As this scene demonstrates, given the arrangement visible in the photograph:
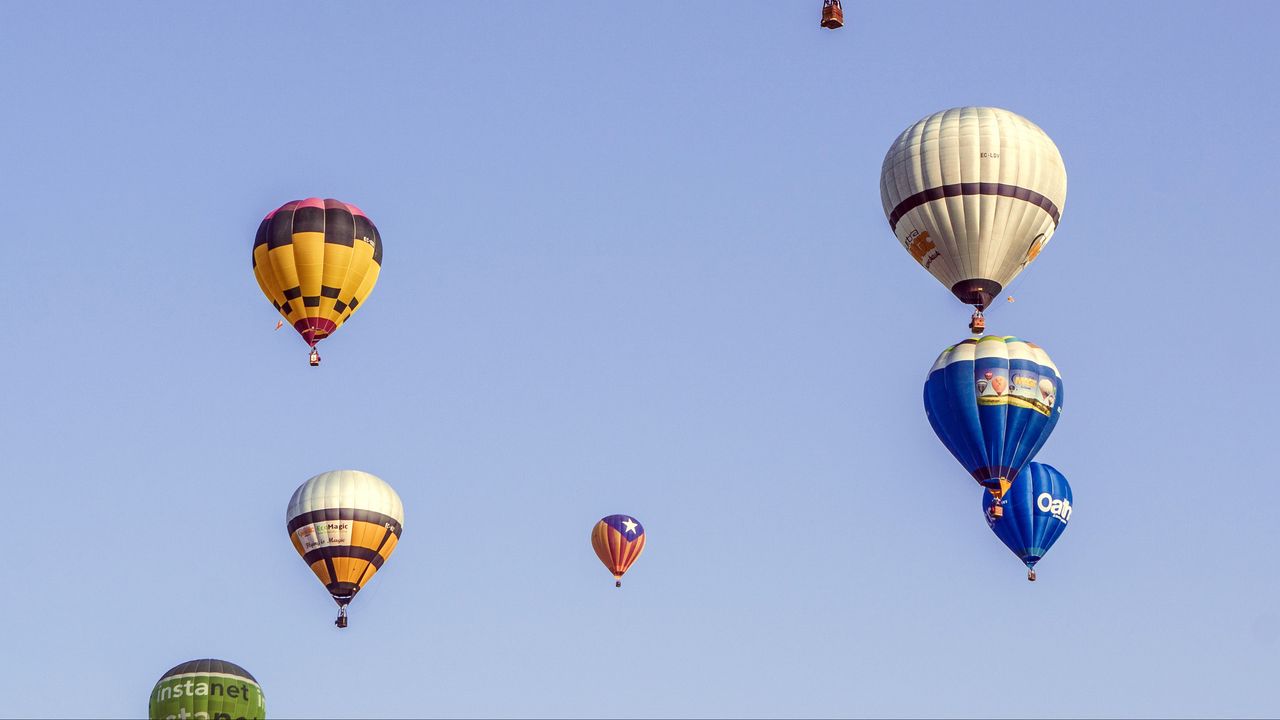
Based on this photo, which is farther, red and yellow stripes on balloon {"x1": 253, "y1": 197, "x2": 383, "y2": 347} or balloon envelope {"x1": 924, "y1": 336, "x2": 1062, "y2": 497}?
red and yellow stripes on balloon {"x1": 253, "y1": 197, "x2": 383, "y2": 347}

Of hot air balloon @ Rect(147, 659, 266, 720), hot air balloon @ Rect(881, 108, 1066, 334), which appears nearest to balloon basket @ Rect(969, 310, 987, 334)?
hot air balloon @ Rect(881, 108, 1066, 334)

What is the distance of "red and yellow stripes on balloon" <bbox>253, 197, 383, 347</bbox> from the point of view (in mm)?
60594

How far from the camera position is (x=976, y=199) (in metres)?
55.6

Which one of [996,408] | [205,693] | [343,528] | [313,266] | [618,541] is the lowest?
[205,693]

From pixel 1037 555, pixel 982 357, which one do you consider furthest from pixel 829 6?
pixel 1037 555

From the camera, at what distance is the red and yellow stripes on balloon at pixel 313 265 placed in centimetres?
6059

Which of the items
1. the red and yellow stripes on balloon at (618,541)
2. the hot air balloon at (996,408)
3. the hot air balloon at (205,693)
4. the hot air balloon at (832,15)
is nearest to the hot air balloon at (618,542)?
the red and yellow stripes on balloon at (618,541)

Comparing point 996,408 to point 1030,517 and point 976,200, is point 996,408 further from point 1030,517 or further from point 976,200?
point 1030,517

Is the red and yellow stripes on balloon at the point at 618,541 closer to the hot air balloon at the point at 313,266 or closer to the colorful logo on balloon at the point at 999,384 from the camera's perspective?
the hot air balloon at the point at 313,266

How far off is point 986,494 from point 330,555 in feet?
55.3


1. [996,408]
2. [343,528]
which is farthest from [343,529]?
[996,408]

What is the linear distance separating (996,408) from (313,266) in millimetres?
15992

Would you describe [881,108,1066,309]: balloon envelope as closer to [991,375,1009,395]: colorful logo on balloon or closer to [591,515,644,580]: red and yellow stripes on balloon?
[991,375,1009,395]: colorful logo on balloon

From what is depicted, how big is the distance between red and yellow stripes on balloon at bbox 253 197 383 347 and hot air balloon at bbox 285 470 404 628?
5.45 metres
